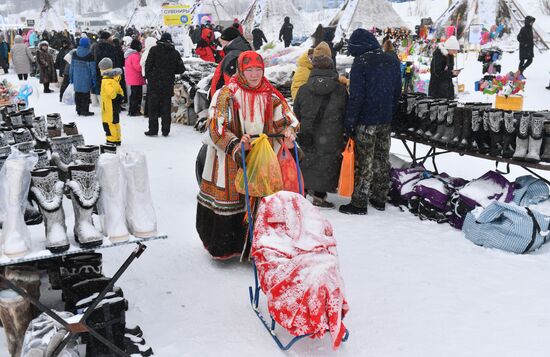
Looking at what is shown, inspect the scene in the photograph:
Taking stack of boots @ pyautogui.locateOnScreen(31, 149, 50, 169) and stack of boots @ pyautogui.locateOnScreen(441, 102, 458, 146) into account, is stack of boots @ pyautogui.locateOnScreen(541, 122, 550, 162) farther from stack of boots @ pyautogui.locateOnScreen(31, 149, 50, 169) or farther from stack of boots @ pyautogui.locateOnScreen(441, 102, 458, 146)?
stack of boots @ pyautogui.locateOnScreen(31, 149, 50, 169)

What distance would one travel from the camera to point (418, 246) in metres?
4.85

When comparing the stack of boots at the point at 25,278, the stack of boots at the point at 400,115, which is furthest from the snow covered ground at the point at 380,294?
the stack of boots at the point at 400,115

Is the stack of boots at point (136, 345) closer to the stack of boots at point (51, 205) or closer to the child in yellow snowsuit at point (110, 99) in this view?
the stack of boots at point (51, 205)

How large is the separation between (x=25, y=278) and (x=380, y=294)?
249 centimetres

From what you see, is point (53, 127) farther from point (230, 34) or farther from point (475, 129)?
point (475, 129)

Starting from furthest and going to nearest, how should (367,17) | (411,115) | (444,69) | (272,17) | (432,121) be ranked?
(272,17) < (367,17) < (444,69) < (411,115) < (432,121)

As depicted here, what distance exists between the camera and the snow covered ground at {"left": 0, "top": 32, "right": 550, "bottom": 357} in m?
3.26

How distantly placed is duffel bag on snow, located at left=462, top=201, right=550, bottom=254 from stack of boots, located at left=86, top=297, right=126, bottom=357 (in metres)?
3.40

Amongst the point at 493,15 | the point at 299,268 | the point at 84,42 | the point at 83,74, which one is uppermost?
the point at 493,15

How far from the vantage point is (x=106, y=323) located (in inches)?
111

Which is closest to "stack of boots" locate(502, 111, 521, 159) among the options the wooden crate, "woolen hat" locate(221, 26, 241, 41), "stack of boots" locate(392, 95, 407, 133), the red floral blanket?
"stack of boots" locate(392, 95, 407, 133)

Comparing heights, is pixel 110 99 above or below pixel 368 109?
below

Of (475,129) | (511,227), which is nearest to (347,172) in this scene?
(475,129)

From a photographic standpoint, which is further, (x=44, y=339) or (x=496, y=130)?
(x=496, y=130)
